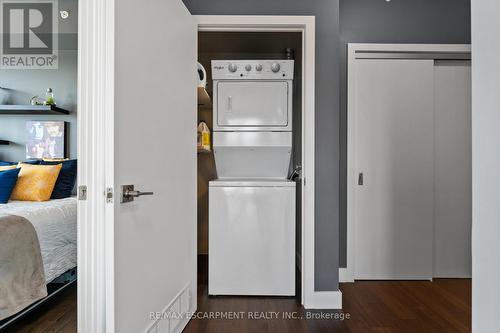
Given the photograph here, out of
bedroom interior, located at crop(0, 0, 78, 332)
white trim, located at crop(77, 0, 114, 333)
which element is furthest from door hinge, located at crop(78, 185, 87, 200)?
bedroom interior, located at crop(0, 0, 78, 332)

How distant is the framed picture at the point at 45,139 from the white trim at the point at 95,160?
211 centimetres

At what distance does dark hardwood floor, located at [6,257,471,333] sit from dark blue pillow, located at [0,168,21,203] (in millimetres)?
847

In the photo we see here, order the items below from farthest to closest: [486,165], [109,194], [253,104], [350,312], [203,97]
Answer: [203,97]
[253,104]
[350,312]
[109,194]
[486,165]

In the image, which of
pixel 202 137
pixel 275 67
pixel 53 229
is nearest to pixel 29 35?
pixel 202 137

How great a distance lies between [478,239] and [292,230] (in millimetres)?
1907

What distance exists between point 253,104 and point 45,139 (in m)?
2.06

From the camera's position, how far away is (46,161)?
2.64 metres

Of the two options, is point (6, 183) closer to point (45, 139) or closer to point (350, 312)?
point (45, 139)

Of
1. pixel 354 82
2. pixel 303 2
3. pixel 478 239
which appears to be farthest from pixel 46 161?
pixel 478 239

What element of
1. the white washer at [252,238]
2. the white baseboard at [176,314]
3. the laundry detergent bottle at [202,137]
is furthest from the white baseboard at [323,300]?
the laundry detergent bottle at [202,137]

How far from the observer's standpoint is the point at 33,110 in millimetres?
2750

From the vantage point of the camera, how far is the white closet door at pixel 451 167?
2.84 m

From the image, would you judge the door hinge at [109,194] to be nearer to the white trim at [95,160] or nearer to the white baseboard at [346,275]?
the white trim at [95,160]

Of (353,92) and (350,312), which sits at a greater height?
(353,92)
